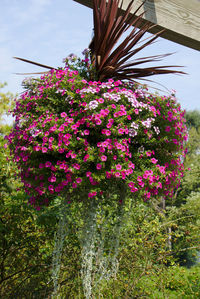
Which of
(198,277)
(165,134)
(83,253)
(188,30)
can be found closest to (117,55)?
(188,30)

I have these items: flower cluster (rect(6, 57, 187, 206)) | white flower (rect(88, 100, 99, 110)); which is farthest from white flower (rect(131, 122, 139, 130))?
white flower (rect(88, 100, 99, 110))

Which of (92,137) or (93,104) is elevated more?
Answer: (93,104)

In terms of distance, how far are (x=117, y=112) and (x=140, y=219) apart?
257 centimetres

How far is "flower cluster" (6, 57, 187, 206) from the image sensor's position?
244cm

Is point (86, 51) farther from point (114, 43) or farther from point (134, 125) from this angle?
point (134, 125)

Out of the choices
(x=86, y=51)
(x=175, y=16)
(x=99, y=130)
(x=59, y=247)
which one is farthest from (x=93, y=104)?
(x=59, y=247)

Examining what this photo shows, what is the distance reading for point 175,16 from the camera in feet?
9.04

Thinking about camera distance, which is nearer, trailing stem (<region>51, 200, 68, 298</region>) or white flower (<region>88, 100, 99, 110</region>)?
white flower (<region>88, 100, 99, 110</region>)

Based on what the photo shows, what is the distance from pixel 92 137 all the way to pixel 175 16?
54.0 inches

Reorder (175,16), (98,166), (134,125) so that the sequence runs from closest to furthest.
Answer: (98,166)
(134,125)
(175,16)

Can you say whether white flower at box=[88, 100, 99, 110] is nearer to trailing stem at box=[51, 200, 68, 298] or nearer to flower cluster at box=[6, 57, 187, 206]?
flower cluster at box=[6, 57, 187, 206]

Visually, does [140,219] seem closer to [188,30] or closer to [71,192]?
[71,192]

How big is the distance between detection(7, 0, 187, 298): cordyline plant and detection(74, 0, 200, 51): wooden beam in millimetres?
131

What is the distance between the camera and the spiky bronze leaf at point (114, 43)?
2.92m
